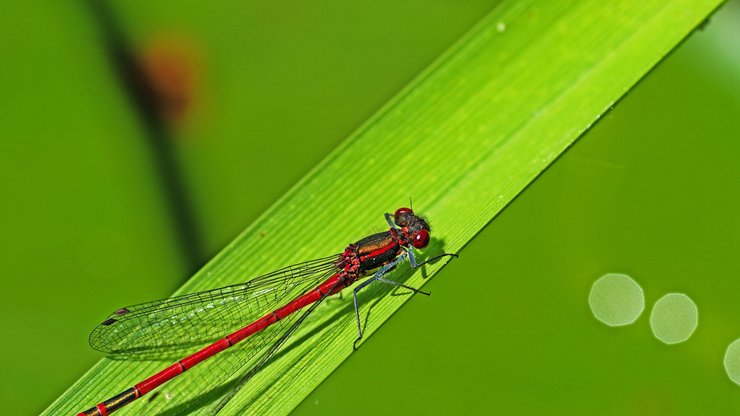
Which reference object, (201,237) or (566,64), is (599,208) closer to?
(566,64)

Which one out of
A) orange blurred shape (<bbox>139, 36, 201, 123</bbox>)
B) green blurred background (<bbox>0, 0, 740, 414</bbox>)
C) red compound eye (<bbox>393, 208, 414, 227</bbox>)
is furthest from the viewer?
orange blurred shape (<bbox>139, 36, 201, 123</bbox>)

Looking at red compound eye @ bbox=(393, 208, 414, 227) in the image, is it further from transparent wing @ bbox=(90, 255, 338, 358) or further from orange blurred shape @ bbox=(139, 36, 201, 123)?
orange blurred shape @ bbox=(139, 36, 201, 123)

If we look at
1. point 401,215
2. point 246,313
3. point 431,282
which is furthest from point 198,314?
point 431,282

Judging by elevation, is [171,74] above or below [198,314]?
above

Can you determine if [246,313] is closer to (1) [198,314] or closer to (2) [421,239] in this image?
(1) [198,314]

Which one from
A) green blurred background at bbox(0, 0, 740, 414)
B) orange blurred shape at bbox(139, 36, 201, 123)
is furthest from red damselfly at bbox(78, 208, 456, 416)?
orange blurred shape at bbox(139, 36, 201, 123)

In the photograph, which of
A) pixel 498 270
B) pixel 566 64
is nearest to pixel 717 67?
pixel 566 64

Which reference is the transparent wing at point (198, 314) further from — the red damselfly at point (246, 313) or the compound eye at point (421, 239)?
the compound eye at point (421, 239)
